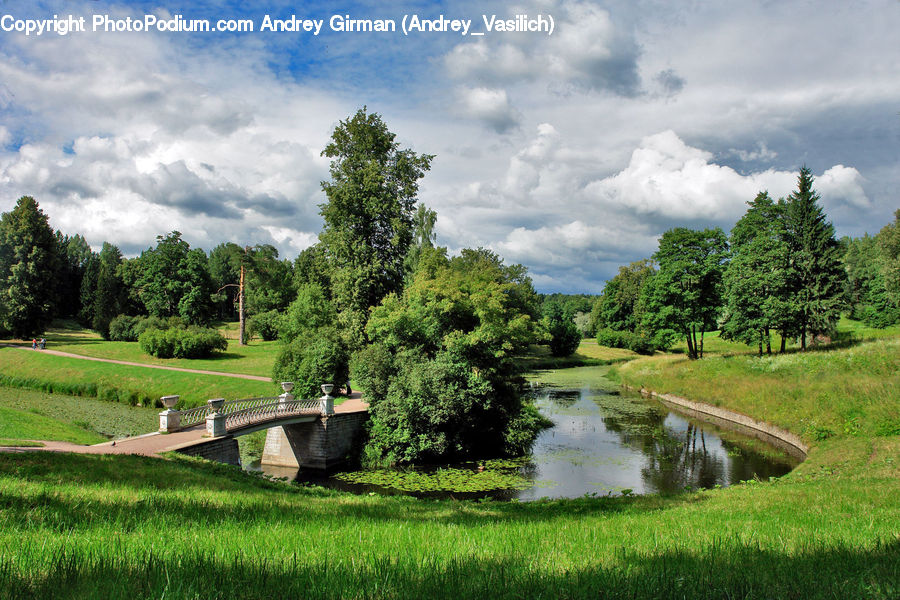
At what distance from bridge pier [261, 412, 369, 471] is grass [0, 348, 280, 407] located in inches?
346

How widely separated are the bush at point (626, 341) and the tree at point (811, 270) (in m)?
29.6

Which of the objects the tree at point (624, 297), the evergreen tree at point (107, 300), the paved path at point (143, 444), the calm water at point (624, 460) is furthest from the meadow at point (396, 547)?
the tree at point (624, 297)

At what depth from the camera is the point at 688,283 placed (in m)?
48.2

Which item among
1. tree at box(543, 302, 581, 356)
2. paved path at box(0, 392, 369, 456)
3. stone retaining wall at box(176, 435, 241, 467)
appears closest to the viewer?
paved path at box(0, 392, 369, 456)

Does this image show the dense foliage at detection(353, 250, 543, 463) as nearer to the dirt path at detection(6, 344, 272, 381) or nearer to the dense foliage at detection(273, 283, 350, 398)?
the dense foliage at detection(273, 283, 350, 398)

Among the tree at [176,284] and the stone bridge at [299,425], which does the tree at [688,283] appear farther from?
the tree at [176,284]

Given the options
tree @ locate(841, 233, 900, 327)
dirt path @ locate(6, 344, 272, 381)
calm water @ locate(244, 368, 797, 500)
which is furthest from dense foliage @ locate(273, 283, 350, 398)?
tree @ locate(841, 233, 900, 327)

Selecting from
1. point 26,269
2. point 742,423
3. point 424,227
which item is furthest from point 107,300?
point 742,423

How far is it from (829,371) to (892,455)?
1771cm

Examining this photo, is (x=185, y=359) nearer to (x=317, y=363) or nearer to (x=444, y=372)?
(x=317, y=363)

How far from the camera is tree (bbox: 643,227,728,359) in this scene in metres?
48.0

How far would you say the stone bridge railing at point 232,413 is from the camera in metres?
20.2

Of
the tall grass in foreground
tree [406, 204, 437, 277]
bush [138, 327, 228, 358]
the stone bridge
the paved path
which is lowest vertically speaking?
the stone bridge

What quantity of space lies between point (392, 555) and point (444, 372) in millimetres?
21225
